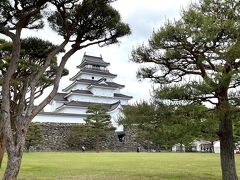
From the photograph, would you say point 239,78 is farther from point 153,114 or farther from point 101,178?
point 101,178

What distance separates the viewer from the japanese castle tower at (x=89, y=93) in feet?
131

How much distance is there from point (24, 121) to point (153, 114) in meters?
2.63

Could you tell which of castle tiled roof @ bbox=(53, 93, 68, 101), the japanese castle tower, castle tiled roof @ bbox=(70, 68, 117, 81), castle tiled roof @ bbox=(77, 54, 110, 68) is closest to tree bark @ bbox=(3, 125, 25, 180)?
the japanese castle tower

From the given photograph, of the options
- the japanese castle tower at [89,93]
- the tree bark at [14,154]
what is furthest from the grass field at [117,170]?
the japanese castle tower at [89,93]

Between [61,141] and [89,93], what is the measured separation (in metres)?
10.8

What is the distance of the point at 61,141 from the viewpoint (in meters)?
33.2

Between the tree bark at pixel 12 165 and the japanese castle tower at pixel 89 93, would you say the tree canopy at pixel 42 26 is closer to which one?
the tree bark at pixel 12 165

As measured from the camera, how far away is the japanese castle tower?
3988 centimetres

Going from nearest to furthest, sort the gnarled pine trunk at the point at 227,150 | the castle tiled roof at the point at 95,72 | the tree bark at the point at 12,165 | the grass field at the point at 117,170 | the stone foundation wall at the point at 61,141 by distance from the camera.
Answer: the tree bark at the point at 12,165, the gnarled pine trunk at the point at 227,150, the grass field at the point at 117,170, the stone foundation wall at the point at 61,141, the castle tiled roof at the point at 95,72

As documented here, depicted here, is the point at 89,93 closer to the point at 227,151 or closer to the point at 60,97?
the point at 60,97

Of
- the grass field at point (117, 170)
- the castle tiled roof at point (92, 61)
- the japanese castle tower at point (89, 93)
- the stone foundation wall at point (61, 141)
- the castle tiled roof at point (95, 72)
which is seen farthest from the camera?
the castle tiled roof at point (92, 61)

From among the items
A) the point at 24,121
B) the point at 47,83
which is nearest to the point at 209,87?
the point at 24,121

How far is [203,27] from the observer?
6922mm

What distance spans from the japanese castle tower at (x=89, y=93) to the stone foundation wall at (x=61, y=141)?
432 centimetres
